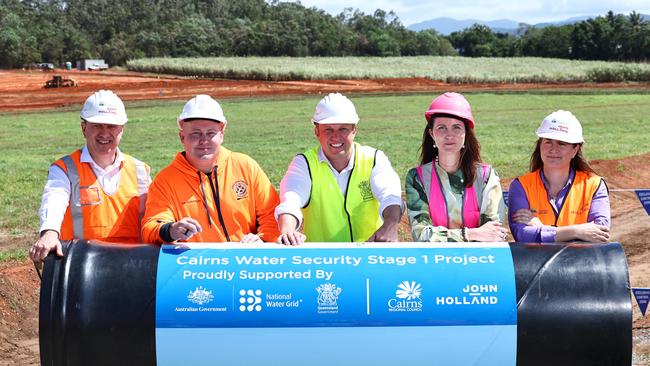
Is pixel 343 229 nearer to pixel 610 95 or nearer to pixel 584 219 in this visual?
pixel 584 219

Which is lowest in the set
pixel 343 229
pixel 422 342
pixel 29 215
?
pixel 29 215

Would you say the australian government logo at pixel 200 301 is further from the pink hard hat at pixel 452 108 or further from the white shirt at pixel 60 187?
the pink hard hat at pixel 452 108

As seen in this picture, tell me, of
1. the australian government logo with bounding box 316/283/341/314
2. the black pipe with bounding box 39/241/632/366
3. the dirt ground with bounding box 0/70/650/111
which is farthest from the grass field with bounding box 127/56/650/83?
the australian government logo with bounding box 316/283/341/314

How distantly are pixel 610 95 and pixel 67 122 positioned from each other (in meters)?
25.0

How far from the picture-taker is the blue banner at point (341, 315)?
4656 mm

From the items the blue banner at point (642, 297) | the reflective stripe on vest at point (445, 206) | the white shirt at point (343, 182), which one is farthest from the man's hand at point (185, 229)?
the blue banner at point (642, 297)

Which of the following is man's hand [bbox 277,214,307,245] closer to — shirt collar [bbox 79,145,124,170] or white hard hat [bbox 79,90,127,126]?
shirt collar [bbox 79,145,124,170]

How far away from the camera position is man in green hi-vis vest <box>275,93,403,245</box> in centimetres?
566

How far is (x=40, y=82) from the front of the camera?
56219mm

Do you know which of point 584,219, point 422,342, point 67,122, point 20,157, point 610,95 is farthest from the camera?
point 610,95

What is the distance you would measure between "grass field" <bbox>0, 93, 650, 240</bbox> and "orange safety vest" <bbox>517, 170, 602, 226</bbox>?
812 centimetres

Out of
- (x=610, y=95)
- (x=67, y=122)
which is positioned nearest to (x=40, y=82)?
(x=67, y=122)

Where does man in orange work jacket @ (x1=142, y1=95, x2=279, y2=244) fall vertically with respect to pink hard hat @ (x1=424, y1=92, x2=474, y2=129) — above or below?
below

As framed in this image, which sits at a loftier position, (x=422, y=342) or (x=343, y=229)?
(x=343, y=229)
